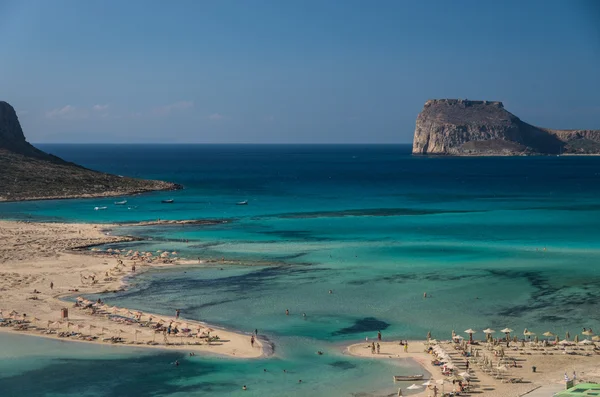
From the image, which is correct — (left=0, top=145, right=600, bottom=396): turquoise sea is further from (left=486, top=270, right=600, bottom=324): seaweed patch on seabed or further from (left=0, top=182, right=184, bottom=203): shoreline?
(left=0, top=182, right=184, bottom=203): shoreline

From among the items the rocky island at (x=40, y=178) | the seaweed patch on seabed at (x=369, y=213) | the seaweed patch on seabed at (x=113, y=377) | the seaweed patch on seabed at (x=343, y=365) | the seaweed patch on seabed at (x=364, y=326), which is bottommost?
the seaweed patch on seabed at (x=113, y=377)

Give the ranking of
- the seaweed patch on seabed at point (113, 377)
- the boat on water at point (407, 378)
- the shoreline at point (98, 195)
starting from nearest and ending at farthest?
the seaweed patch on seabed at point (113, 377), the boat on water at point (407, 378), the shoreline at point (98, 195)

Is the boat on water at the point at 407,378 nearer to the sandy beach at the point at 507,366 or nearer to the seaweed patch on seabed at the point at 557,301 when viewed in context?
the sandy beach at the point at 507,366

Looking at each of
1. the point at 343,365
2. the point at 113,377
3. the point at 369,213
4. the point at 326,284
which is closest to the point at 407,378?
the point at 343,365

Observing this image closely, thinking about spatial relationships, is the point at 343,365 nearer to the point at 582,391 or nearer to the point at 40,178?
the point at 582,391

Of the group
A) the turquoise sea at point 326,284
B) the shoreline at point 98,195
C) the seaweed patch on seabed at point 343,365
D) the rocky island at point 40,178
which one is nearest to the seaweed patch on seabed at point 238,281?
the turquoise sea at point 326,284

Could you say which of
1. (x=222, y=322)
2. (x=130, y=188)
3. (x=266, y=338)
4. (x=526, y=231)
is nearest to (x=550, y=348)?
(x=266, y=338)

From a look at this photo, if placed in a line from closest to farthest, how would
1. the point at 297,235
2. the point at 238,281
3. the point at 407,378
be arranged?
the point at 407,378
the point at 238,281
the point at 297,235
